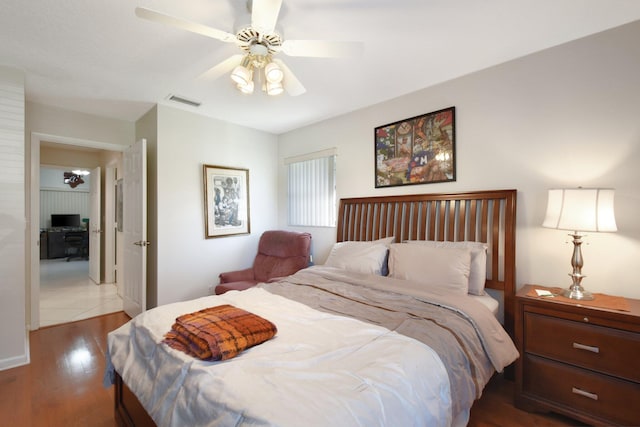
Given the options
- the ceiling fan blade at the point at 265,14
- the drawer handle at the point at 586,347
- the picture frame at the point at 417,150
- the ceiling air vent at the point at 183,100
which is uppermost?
the ceiling air vent at the point at 183,100

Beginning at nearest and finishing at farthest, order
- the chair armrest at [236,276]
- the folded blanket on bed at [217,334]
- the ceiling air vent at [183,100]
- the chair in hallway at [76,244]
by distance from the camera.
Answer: the folded blanket on bed at [217,334], the ceiling air vent at [183,100], the chair armrest at [236,276], the chair in hallway at [76,244]

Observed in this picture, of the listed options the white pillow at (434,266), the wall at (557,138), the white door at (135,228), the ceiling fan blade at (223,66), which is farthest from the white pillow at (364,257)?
the white door at (135,228)

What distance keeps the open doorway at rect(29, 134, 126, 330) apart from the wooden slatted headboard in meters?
3.32

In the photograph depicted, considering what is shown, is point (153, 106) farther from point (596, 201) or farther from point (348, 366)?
point (596, 201)

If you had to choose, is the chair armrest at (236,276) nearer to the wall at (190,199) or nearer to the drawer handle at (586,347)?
the wall at (190,199)

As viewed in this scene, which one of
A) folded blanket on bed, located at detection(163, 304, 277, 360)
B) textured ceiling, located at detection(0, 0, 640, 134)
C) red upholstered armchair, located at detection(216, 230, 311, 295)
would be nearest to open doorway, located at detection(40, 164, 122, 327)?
red upholstered armchair, located at detection(216, 230, 311, 295)

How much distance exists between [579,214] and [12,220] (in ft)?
14.1

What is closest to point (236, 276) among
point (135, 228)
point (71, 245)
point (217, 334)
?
point (135, 228)

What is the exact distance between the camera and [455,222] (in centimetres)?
245

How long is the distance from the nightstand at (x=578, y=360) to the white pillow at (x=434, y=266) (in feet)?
1.22

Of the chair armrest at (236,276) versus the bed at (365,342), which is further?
the chair armrest at (236,276)

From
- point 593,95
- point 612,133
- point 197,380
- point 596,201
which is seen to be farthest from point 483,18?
point 197,380

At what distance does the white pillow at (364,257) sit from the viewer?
8.13 ft

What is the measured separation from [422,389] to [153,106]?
11.9 feet
